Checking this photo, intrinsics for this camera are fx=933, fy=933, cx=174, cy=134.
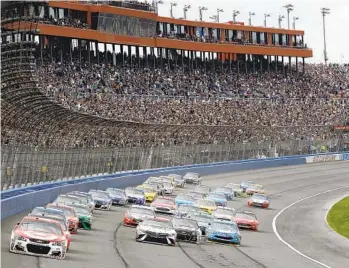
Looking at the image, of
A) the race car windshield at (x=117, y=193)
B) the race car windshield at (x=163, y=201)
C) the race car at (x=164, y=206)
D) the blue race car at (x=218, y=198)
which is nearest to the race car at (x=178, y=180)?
the blue race car at (x=218, y=198)

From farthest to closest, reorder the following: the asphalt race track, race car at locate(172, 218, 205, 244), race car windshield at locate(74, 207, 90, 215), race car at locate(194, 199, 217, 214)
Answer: race car at locate(194, 199, 217, 214) < race car windshield at locate(74, 207, 90, 215) < race car at locate(172, 218, 205, 244) < the asphalt race track

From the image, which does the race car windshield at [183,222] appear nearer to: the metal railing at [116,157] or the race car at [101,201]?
the metal railing at [116,157]

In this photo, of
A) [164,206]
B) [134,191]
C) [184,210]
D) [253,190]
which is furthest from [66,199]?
[253,190]

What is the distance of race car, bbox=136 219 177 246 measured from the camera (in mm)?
34562

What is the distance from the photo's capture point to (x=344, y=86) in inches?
4515

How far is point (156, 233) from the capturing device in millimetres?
34438

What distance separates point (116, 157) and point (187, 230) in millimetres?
23436

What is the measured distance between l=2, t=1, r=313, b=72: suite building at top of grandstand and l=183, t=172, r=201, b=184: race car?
59.1 ft

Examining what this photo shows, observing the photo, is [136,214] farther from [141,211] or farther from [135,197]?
[135,197]

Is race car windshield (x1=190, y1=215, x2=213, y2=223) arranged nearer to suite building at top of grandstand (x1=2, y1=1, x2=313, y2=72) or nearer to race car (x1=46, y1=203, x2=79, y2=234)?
race car (x1=46, y1=203, x2=79, y2=234)

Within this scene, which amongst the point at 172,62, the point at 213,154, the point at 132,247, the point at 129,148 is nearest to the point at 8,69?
the point at 132,247

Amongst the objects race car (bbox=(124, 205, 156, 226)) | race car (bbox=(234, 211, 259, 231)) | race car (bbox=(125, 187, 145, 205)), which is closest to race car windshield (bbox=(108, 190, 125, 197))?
race car (bbox=(125, 187, 145, 205))

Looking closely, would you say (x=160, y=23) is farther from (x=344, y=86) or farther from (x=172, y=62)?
(x=344, y=86)

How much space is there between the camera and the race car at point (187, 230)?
120 feet
